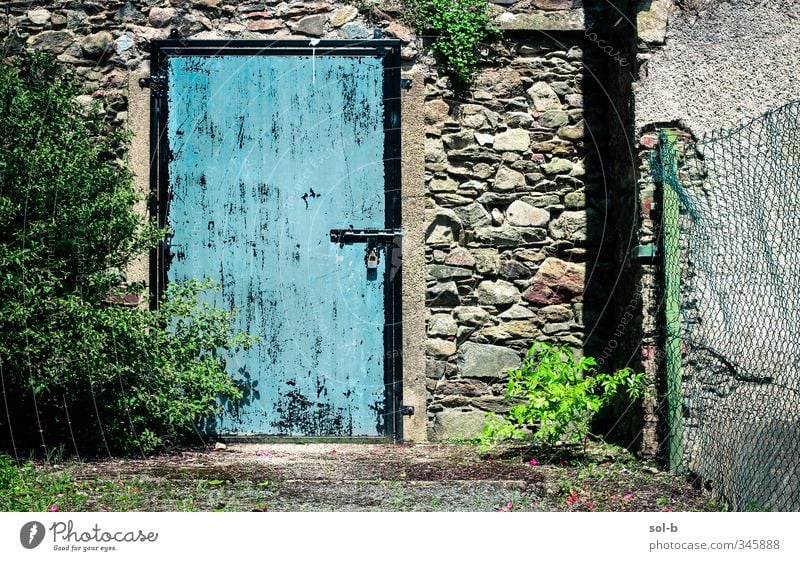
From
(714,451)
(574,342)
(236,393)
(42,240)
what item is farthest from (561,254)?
(42,240)

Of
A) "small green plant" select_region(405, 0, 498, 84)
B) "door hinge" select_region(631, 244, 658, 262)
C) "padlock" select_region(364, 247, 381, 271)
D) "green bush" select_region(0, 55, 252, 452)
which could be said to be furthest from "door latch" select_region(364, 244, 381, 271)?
"door hinge" select_region(631, 244, 658, 262)

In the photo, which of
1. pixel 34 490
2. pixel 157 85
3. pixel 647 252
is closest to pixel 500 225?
pixel 647 252

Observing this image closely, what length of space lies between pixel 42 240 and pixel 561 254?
3046 mm

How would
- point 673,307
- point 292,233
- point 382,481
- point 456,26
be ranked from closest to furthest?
point 382,481 < point 673,307 < point 292,233 < point 456,26

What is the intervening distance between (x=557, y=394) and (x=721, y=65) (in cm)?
205

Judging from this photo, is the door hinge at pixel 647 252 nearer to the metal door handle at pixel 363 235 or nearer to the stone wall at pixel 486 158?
the stone wall at pixel 486 158

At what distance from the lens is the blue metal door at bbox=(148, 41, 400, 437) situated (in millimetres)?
5574

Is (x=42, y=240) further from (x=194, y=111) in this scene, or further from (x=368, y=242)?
(x=368, y=242)

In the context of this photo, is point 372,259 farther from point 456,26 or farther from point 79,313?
point 79,313

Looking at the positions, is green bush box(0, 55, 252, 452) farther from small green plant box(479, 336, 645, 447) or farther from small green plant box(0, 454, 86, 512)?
small green plant box(479, 336, 645, 447)

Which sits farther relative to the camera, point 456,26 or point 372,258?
point 456,26

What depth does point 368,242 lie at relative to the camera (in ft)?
18.4

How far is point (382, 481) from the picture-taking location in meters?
4.54

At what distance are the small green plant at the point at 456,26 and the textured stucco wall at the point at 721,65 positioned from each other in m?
1.13
